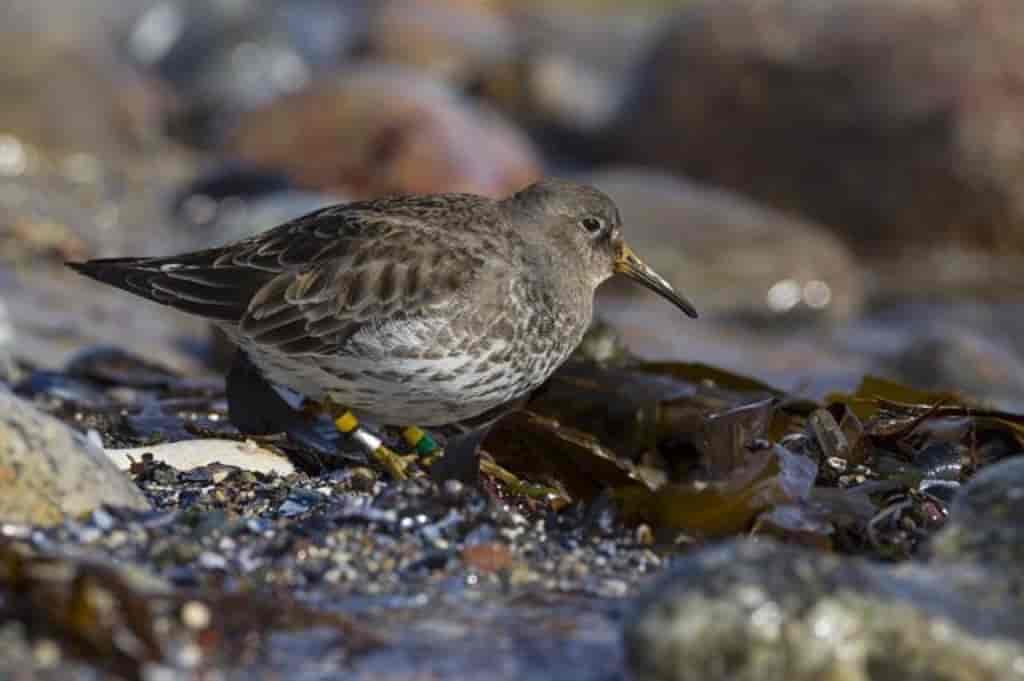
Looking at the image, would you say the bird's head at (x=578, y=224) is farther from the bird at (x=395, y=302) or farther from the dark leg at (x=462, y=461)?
the dark leg at (x=462, y=461)

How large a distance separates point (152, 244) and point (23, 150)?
178cm

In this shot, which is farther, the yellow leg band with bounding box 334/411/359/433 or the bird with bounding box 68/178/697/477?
the yellow leg band with bounding box 334/411/359/433

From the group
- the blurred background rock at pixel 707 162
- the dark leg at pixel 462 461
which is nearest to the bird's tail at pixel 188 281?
the dark leg at pixel 462 461

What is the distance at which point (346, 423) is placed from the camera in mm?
5156

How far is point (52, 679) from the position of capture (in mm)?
2943

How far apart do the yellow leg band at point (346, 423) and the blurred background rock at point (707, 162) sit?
3828 millimetres

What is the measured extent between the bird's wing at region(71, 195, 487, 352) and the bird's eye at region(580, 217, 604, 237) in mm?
424

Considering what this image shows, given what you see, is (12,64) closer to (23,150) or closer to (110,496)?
(23,150)

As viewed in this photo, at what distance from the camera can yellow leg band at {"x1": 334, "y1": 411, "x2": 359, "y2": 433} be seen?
5156mm

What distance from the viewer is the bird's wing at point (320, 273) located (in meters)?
5.01

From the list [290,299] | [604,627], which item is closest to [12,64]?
[290,299]

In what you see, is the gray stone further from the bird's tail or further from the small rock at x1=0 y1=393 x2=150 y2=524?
the bird's tail

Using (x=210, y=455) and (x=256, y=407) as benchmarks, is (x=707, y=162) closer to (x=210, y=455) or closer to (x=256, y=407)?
(x=256, y=407)

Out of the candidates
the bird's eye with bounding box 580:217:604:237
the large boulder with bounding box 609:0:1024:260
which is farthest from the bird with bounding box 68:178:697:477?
the large boulder with bounding box 609:0:1024:260
